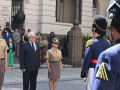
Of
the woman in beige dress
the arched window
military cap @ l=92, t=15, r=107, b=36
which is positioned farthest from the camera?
the arched window

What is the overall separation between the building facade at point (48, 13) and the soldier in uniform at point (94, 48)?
1371cm

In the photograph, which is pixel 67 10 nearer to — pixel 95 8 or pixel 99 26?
pixel 95 8

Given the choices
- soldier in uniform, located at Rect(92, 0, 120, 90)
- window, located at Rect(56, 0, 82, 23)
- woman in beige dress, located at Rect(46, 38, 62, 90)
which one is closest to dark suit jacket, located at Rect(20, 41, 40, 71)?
woman in beige dress, located at Rect(46, 38, 62, 90)

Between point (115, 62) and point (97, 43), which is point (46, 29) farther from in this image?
point (115, 62)

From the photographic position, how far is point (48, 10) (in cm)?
2066

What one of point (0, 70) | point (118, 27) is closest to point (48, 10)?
point (0, 70)

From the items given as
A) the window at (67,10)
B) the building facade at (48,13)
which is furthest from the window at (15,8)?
the window at (67,10)

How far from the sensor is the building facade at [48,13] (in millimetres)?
18472

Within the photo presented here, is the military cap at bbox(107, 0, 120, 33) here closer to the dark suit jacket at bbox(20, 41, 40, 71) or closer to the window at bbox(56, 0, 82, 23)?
the dark suit jacket at bbox(20, 41, 40, 71)

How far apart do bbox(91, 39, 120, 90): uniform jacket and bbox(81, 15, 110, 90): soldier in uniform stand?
3235 mm

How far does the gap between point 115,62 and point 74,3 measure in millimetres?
23275

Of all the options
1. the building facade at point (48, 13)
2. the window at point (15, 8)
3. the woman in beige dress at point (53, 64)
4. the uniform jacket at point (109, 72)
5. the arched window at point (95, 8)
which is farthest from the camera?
the arched window at point (95, 8)

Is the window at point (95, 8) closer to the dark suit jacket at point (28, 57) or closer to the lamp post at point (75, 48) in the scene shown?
the lamp post at point (75, 48)

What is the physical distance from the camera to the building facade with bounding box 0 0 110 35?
1847cm
